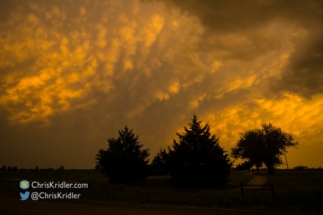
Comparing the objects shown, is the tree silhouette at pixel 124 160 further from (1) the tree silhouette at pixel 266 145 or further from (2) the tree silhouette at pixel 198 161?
(1) the tree silhouette at pixel 266 145

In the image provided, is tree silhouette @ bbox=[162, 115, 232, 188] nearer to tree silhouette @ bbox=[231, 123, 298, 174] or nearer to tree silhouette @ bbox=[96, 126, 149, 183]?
tree silhouette @ bbox=[96, 126, 149, 183]

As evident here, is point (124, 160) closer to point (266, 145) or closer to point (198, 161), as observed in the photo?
point (198, 161)

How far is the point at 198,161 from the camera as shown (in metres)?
40.3

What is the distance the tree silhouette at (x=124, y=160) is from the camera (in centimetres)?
4122

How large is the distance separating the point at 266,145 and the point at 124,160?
153 ft

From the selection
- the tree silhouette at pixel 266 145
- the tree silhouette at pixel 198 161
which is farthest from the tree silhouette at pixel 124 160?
the tree silhouette at pixel 266 145

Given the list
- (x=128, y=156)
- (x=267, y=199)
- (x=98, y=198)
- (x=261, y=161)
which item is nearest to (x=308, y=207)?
(x=267, y=199)

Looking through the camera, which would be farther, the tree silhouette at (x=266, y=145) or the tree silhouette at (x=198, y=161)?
the tree silhouette at (x=266, y=145)

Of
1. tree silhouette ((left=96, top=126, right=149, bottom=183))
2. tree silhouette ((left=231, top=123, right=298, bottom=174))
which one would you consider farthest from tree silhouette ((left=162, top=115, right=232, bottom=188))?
tree silhouette ((left=231, top=123, right=298, bottom=174))

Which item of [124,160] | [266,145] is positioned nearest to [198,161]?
[124,160]

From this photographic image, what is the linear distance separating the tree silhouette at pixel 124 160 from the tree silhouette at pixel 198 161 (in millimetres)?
4996

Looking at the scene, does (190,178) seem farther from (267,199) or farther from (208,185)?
(267,199)

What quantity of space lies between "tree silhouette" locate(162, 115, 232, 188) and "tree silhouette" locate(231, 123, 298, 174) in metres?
34.4

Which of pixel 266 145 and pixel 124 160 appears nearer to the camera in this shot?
pixel 124 160
